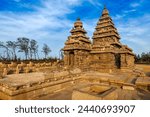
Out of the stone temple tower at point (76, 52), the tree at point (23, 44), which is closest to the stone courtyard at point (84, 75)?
the stone temple tower at point (76, 52)

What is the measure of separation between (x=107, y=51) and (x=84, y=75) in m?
5.34

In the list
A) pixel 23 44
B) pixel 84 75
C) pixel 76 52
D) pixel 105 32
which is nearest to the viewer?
pixel 84 75

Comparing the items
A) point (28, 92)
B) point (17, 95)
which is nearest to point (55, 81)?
point (28, 92)

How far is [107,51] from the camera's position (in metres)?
16.3

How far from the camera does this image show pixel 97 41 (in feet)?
74.7

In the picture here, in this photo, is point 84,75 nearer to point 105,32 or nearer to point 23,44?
point 105,32

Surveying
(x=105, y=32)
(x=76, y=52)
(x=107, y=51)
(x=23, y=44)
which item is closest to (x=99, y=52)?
(x=107, y=51)

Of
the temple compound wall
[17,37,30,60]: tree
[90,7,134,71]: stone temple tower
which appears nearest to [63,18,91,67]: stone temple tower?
the temple compound wall

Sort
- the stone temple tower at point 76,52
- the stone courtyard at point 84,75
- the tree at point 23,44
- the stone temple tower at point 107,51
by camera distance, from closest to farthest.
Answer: the stone courtyard at point 84,75, the stone temple tower at point 107,51, the stone temple tower at point 76,52, the tree at point 23,44

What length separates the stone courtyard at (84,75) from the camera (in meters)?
7.42

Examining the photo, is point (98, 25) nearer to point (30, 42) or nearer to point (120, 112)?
point (120, 112)

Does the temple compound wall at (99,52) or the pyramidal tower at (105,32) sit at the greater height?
the pyramidal tower at (105,32)

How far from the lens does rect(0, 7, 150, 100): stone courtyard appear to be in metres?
7.42

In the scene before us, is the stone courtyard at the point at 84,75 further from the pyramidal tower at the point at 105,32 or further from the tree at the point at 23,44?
the tree at the point at 23,44
